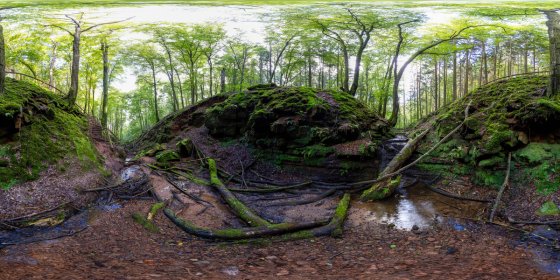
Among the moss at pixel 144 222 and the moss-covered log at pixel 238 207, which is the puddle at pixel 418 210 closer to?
the moss-covered log at pixel 238 207

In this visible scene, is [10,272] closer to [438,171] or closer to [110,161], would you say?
[110,161]

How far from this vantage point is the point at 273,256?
5.13 metres

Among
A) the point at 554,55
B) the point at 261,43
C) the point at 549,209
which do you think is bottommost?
the point at 549,209

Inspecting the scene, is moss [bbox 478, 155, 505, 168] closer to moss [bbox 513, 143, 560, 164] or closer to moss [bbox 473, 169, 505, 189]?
moss [bbox 473, 169, 505, 189]

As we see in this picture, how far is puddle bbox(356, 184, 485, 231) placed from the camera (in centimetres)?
665

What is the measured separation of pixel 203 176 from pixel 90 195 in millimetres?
3687

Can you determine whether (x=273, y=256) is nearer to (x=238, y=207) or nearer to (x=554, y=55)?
(x=238, y=207)

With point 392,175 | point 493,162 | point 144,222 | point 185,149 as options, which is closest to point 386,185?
point 392,175

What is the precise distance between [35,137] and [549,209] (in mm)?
11701

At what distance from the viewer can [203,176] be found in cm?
1043

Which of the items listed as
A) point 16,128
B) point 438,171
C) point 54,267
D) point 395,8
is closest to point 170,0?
point 16,128

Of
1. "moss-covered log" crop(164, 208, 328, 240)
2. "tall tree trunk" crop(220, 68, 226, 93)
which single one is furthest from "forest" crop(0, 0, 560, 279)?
"tall tree trunk" crop(220, 68, 226, 93)

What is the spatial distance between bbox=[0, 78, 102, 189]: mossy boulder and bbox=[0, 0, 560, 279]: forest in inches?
1.6

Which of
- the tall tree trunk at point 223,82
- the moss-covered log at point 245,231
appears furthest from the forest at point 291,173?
the tall tree trunk at point 223,82
